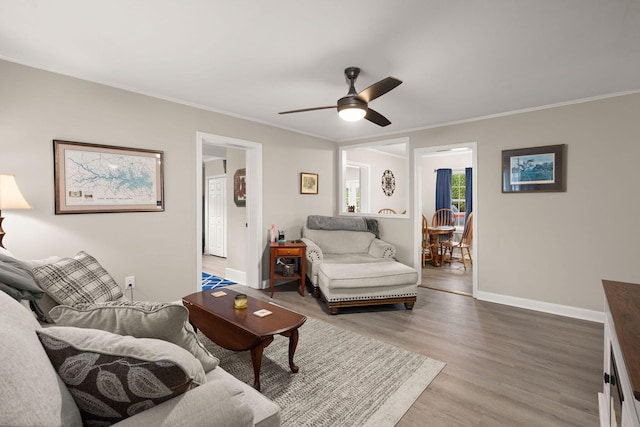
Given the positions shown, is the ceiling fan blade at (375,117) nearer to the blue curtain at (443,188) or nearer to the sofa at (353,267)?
the sofa at (353,267)

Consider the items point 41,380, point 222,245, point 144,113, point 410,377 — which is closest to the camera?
point 41,380

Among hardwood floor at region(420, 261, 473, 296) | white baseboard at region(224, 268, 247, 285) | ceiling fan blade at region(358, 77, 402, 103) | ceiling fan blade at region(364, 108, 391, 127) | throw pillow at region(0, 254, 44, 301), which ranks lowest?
hardwood floor at region(420, 261, 473, 296)

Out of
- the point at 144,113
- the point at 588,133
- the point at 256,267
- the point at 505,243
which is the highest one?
the point at 144,113

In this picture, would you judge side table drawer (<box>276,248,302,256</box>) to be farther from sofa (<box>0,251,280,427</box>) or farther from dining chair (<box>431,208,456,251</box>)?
dining chair (<box>431,208,456,251</box>)

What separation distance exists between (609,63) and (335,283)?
3.13 m

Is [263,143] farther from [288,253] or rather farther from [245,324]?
[245,324]

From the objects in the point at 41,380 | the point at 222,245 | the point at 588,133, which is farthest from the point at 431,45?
the point at 222,245

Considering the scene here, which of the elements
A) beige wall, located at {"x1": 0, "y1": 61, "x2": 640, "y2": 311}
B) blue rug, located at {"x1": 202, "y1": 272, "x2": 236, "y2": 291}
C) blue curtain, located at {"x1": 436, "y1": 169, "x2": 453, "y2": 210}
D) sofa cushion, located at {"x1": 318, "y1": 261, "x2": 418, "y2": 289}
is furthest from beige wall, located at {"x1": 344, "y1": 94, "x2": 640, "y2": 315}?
blue rug, located at {"x1": 202, "y1": 272, "x2": 236, "y2": 291}

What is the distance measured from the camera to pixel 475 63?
2.56 metres

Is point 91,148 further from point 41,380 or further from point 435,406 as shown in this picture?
point 435,406

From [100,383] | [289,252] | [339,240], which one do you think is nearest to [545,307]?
[339,240]

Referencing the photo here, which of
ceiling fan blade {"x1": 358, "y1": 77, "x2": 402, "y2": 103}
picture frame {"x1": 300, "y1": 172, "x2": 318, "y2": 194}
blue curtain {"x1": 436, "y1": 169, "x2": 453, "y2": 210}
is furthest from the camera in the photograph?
blue curtain {"x1": 436, "y1": 169, "x2": 453, "y2": 210}

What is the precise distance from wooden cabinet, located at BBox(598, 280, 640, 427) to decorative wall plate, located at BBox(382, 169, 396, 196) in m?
6.33

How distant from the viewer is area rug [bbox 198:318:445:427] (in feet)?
6.14
